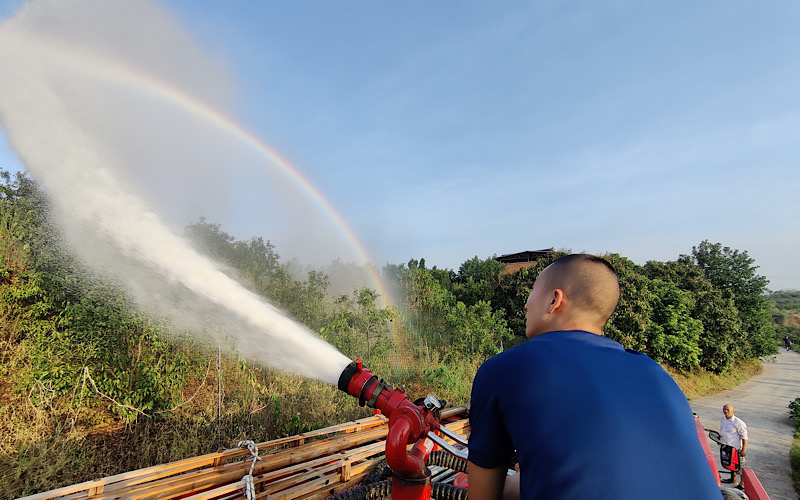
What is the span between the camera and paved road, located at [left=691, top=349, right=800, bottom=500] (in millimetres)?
8055

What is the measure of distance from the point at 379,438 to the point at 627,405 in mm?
3823

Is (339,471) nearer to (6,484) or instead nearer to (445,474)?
(445,474)

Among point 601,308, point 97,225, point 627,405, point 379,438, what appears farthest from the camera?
point 379,438

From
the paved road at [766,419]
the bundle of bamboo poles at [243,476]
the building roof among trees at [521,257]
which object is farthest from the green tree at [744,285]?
the bundle of bamboo poles at [243,476]

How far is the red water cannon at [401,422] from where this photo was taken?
2.20 metres

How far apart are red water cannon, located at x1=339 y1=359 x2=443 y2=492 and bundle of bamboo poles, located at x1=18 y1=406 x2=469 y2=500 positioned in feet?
3.13

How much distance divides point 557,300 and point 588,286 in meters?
0.12

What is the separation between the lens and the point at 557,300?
4.88ft

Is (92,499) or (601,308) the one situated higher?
(601,308)

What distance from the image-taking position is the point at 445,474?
3.71 metres

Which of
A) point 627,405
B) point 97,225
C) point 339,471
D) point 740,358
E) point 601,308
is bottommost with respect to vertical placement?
point 740,358

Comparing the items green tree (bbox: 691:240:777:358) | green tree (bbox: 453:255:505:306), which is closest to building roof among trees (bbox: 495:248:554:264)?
green tree (bbox: 453:255:505:306)

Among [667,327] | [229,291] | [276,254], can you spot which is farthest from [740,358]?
[229,291]

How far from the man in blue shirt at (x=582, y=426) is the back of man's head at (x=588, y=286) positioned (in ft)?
0.62
